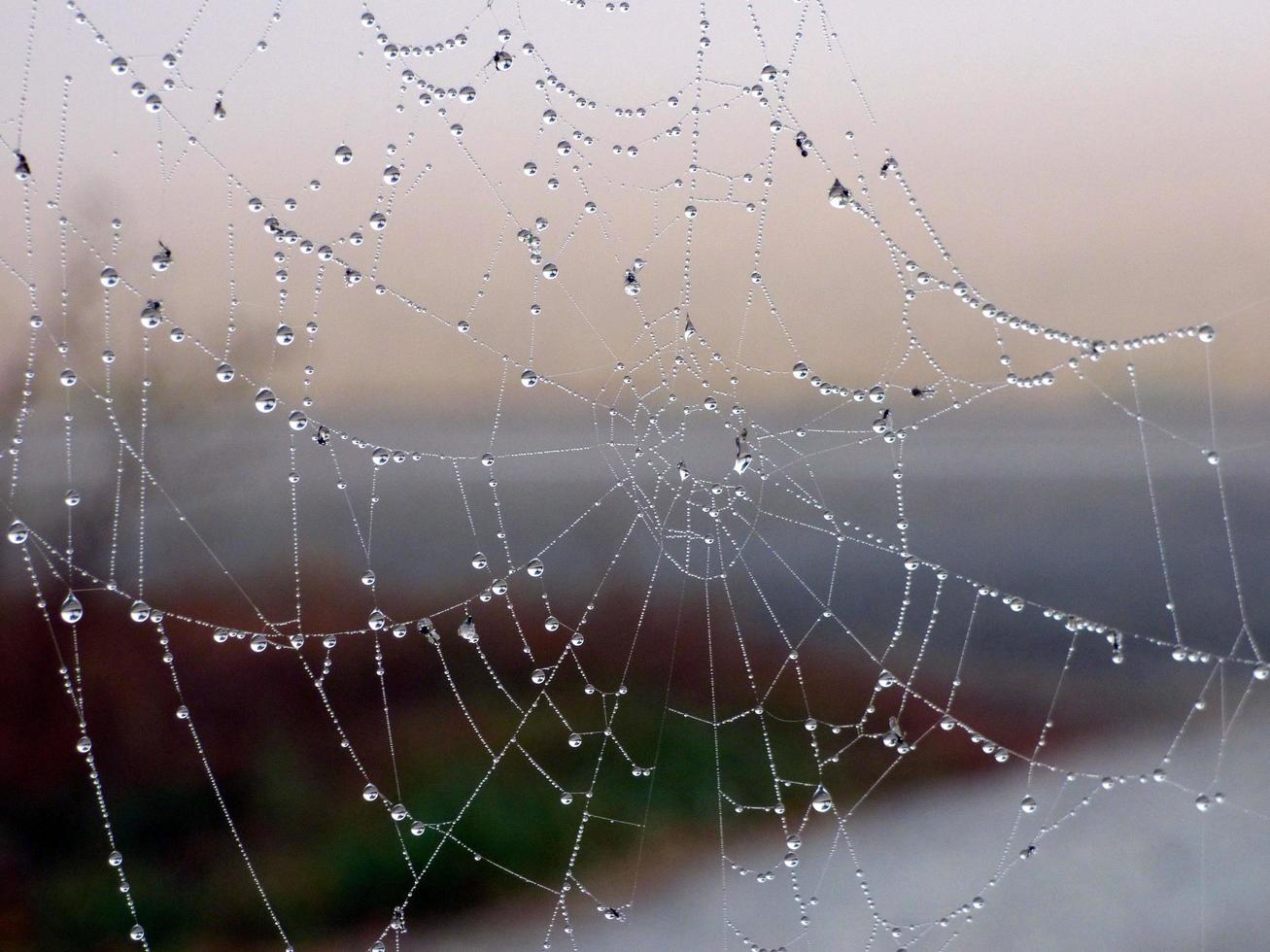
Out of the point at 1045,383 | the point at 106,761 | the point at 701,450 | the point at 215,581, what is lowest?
the point at 106,761

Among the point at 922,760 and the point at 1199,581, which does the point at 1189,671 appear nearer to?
the point at 1199,581

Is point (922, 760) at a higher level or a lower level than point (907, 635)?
lower

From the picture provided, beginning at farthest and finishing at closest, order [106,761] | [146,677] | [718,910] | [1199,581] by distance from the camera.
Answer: [1199,581], [146,677], [106,761], [718,910]

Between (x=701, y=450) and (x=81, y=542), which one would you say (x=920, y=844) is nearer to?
(x=701, y=450)

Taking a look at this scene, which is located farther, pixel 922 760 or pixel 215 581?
pixel 922 760

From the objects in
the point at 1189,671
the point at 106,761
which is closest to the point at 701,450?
the point at 106,761

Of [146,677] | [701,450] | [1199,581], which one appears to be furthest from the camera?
[1199,581]

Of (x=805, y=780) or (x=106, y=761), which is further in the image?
(x=805, y=780)

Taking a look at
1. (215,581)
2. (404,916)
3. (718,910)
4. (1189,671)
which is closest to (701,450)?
(718,910)

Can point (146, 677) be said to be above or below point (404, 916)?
above
